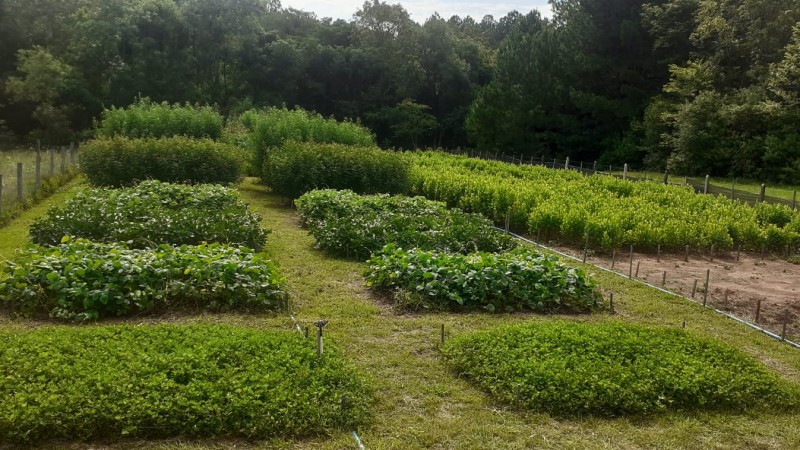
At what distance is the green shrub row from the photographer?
10.2 metres

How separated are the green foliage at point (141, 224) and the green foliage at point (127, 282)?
1578 millimetres

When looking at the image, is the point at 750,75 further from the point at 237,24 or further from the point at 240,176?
the point at 237,24

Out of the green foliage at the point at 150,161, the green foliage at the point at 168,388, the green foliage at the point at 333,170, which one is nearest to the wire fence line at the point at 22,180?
the green foliage at the point at 150,161

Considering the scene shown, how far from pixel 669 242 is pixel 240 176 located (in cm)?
1201

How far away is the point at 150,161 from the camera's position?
16.7 metres

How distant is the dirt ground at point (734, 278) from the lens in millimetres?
8609

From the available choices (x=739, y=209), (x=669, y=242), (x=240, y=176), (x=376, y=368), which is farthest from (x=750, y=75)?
(x=376, y=368)

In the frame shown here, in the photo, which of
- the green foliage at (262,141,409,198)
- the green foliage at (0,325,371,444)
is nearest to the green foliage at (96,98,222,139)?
the green foliage at (262,141,409,198)

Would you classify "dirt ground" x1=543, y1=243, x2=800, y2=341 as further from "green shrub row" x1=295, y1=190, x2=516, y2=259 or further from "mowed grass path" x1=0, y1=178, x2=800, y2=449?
"green shrub row" x1=295, y1=190, x2=516, y2=259

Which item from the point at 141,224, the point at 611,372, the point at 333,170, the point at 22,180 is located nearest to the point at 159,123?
the point at 22,180

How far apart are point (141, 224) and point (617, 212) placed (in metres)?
9.05

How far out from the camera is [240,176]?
18828 mm

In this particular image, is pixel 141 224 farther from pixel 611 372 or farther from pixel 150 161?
pixel 150 161

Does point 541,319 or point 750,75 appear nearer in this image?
point 541,319
